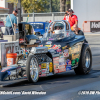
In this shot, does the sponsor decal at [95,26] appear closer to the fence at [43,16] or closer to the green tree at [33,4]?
the fence at [43,16]

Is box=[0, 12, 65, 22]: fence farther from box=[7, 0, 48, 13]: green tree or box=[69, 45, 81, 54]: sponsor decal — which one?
box=[69, 45, 81, 54]: sponsor decal

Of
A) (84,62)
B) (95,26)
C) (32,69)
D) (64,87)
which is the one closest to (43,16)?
(95,26)

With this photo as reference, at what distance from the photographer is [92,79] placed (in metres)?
8.19

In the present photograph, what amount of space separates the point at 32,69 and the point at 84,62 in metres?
2.08

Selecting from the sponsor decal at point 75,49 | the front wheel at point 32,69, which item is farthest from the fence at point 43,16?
the front wheel at point 32,69

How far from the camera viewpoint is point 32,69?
727 cm

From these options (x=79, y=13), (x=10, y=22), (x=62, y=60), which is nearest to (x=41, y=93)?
(x=62, y=60)

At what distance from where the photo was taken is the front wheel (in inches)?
279

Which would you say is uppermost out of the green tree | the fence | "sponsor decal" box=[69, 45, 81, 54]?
the green tree

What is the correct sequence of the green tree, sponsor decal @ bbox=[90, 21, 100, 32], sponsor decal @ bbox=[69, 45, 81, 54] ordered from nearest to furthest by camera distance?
1. sponsor decal @ bbox=[69, 45, 81, 54]
2. sponsor decal @ bbox=[90, 21, 100, 32]
3. the green tree

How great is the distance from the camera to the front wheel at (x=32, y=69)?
7.09 meters

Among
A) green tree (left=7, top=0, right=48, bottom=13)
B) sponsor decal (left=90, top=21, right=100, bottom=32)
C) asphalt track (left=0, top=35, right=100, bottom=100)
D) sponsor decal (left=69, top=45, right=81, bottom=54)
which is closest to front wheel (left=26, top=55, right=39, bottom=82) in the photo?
asphalt track (left=0, top=35, right=100, bottom=100)

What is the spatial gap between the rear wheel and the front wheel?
1.80 m

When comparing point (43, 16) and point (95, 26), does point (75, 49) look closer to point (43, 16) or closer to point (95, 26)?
point (95, 26)
